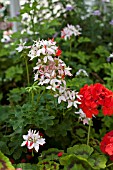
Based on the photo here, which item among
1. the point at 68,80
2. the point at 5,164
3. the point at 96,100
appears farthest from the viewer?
the point at 68,80

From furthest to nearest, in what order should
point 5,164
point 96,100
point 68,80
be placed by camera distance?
point 68,80 → point 96,100 → point 5,164

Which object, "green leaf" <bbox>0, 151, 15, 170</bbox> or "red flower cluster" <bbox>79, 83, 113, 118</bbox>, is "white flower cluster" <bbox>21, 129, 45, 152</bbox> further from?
"red flower cluster" <bbox>79, 83, 113, 118</bbox>

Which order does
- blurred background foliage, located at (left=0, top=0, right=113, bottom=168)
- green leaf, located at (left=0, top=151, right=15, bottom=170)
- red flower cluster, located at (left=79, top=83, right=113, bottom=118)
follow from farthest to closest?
blurred background foliage, located at (left=0, top=0, right=113, bottom=168)
red flower cluster, located at (left=79, top=83, right=113, bottom=118)
green leaf, located at (left=0, top=151, right=15, bottom=170)

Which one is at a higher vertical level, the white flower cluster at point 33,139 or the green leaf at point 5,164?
the white flower cluster at point 33,139

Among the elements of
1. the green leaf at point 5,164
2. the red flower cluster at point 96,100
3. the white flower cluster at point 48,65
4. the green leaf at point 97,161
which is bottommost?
the green leaf at point 97,161

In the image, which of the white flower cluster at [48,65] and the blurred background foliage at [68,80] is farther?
the blurred background foliage at [68,80]

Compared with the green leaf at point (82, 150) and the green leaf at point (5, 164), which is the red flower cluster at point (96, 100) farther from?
the green leaf at point (5, 164)

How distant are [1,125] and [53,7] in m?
1.20

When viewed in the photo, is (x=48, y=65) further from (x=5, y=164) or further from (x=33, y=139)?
(x=5, y=164)

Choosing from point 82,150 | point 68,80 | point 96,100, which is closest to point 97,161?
point 82,150

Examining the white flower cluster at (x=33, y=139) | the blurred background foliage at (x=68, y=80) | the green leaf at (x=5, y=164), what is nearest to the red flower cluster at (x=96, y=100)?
the blurred background foliage at (x=68, y=80)

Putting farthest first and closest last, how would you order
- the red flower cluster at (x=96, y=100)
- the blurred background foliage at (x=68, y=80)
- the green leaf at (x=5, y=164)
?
the blurred background foliage at (x=68, y=80), the red flower cluster at (x=96, y=100), the green leaf at (x=5, y=164)

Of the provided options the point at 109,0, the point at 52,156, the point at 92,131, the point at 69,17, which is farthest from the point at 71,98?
the point at 109,0

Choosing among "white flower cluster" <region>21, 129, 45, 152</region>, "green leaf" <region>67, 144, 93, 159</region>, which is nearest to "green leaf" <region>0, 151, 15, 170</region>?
"white flower cluster" <region>21, 129, 45, 152</region>
